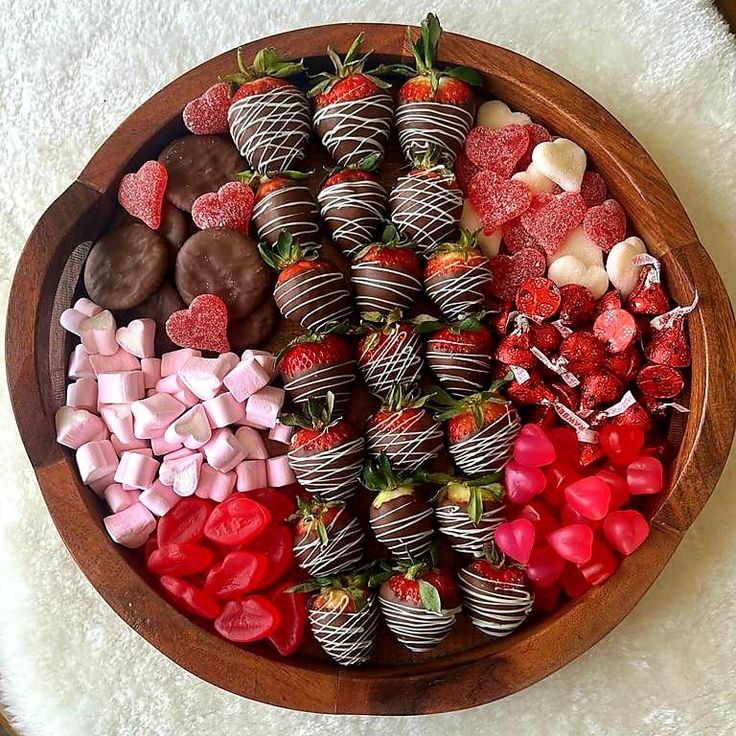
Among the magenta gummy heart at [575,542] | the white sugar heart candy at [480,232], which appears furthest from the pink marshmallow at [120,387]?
the magenta gummy heart at [575,542]

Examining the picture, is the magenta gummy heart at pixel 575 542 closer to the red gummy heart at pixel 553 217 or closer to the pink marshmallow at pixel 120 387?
the red gummy heart at pixel 553 217

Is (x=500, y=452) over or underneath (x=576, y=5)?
underneath

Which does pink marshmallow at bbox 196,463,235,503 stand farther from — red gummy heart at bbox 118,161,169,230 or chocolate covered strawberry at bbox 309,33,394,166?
chocolate covered strawberry at bbox 309,33,394,166

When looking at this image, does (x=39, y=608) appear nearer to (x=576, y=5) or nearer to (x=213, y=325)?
(x=213, y=325)

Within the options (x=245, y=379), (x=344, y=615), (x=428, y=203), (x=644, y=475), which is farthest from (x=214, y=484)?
(x=644, y=475)

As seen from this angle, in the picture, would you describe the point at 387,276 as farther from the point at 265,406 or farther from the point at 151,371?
the point at 151,371

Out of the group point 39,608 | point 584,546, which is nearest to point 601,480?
point 584,546
